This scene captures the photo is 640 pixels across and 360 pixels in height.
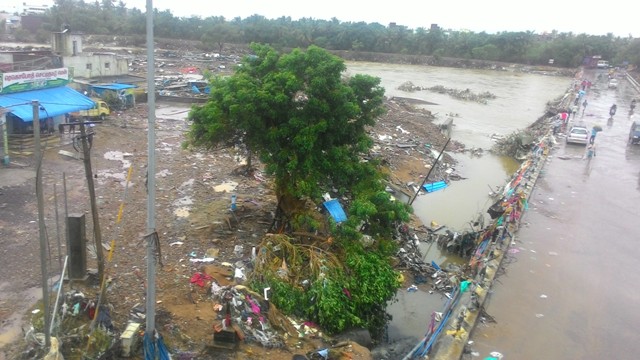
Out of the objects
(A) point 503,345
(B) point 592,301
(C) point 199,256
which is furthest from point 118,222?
(B) point 592,301

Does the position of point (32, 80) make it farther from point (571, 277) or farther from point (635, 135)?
point (635, 135)

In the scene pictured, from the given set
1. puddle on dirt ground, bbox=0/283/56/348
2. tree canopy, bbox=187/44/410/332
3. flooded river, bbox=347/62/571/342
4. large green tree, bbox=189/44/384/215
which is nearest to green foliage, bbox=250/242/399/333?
tree canopy, bbox=187/44/410/332

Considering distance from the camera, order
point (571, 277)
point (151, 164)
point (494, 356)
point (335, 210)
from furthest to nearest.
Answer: point (571, 277), point (335, 210), point (494, 356), point (151, 164)

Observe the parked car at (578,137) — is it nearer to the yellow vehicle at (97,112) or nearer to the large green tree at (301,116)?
the large green tree at (301,116)

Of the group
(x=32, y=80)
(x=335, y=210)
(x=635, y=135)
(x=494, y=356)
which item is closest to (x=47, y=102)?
(x=32, y=80)

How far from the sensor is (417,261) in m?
11.7

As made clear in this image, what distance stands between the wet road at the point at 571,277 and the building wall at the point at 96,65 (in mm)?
24164

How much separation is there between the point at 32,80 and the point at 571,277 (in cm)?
1592

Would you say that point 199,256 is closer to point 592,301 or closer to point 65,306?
point 65,306

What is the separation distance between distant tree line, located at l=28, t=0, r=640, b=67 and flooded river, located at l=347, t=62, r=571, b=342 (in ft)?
27.2

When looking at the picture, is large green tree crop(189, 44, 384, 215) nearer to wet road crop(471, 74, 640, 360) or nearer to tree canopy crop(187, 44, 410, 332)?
tree canopy crop(187, 44, 410, 332)

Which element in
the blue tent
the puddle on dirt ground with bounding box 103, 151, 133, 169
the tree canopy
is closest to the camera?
the tree canopy

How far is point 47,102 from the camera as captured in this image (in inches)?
626

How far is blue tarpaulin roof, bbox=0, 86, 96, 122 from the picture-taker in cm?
1470
